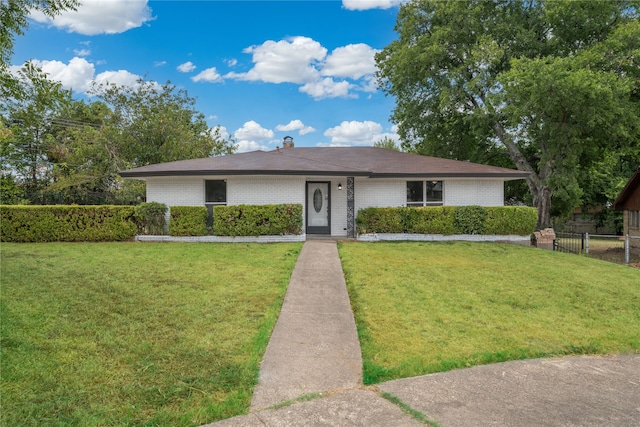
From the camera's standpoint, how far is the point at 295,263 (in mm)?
9422

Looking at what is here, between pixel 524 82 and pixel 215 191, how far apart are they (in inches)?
552

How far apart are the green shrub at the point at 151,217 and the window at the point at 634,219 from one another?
22.9 metres

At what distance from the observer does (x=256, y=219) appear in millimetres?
13531

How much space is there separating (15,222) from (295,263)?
10.8 meters

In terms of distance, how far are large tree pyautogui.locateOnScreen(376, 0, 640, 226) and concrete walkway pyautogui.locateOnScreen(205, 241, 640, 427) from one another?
51.3 feet

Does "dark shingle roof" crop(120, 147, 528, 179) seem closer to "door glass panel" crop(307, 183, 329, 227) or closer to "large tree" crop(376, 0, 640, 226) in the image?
"door glass panel" crop(307, 183, 329, 227)

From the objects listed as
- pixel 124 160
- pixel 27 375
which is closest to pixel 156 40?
pixel 124 160

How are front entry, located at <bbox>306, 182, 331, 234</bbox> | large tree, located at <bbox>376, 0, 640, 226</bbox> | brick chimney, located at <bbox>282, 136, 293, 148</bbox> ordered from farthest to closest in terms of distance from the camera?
brick chimney, located at <bbox>282, 136, 293, 148</bbox> → large tree, located at <bbox>376, 0, 640, 226</bbox> → front entry, located at <bbox>306, 182, 331, 234</bbox>

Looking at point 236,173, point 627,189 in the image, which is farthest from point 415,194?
point 627,189

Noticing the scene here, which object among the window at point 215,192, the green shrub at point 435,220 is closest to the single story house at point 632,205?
the green shrub at point 435,220

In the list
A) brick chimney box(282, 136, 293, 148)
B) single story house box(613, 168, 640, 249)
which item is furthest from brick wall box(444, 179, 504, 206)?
single story house box(613, 168, 640, 249)

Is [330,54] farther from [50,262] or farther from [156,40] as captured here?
[50,262]

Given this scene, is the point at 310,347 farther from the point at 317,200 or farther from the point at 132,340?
the point at 317,200

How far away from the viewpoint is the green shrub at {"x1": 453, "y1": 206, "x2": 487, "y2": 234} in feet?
47.4
